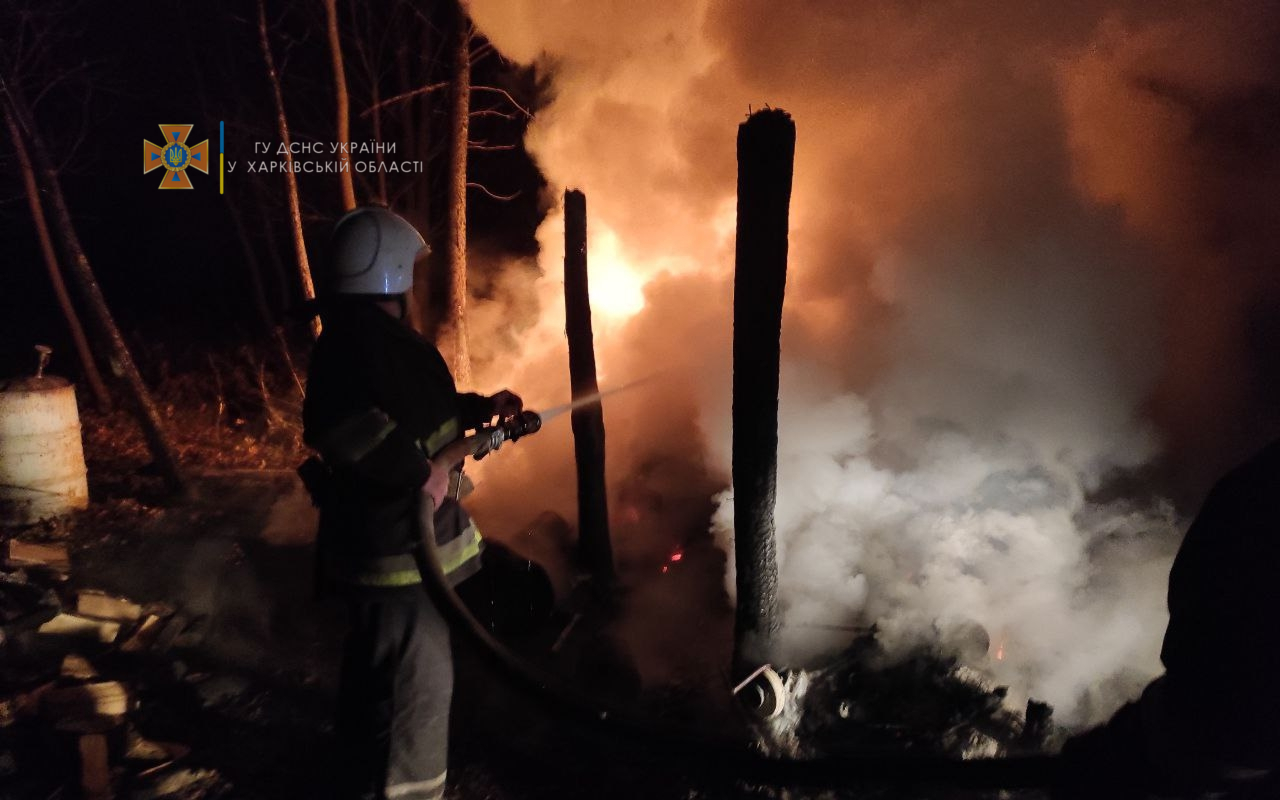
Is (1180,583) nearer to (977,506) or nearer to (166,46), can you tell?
(977,506)

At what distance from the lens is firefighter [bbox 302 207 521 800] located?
2.76 meters

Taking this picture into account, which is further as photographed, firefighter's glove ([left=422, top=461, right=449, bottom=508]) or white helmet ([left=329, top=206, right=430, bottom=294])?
white helmet ([left=329, top=206, right=430, bottom=294])

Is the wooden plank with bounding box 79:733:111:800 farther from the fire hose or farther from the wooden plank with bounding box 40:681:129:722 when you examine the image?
the fire hose

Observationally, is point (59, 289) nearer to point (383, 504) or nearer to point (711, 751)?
point (383, 504)

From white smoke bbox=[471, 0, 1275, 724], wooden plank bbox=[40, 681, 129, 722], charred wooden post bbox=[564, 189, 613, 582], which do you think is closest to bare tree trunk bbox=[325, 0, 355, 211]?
white smoke bbox=[471, 0, 1275, 724]

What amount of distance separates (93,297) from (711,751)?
827 centimetres

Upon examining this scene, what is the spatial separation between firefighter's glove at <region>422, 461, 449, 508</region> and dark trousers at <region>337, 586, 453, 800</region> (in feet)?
1.38

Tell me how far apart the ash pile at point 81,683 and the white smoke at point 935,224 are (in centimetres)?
402

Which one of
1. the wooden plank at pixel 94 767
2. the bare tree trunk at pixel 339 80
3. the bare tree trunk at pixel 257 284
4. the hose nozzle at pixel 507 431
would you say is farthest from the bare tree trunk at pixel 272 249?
the hose nozzle at pixel 507 431

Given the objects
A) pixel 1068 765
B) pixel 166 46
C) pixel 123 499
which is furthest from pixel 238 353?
pixel 1068 765

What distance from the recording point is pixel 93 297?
7438mm

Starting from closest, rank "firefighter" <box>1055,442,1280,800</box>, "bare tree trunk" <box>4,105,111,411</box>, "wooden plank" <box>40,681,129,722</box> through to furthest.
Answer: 1. "firefighter" <box>1055,442,1280,800</box>
2. "wooden plank" <box>40,681,129,722</box>
3. "bare tree trunk" <box>4,105,111,411</box>

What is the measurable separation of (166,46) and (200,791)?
1337 centimetres

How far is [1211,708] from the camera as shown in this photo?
1.55m
